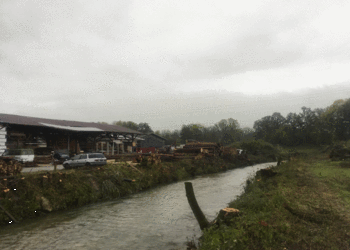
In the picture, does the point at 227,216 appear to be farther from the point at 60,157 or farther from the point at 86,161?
the point at 60,157

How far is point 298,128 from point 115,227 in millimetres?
75556

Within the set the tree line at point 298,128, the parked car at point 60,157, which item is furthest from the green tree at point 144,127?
the parked car at point 60,157

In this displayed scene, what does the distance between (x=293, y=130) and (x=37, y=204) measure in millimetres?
75229

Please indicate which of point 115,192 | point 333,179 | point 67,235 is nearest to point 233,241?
point 67,235

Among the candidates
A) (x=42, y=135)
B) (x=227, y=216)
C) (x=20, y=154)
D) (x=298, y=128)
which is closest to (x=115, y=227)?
(x=227, y=216)

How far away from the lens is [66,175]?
15.6 metres

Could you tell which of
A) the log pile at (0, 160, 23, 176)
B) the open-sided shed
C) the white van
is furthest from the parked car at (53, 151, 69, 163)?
the log pile at (0, 160, 23, 176)

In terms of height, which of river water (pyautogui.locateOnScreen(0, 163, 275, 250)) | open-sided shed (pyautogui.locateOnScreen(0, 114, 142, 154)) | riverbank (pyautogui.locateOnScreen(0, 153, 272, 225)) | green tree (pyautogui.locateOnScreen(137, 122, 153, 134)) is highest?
green tree (pyautogui.locateOnScreen(137, 122, 153, 134))

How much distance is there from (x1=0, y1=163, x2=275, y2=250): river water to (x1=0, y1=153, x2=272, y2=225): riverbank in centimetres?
80

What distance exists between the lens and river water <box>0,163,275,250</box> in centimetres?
870

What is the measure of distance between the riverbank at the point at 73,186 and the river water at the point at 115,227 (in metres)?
0.80

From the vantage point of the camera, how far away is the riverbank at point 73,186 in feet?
39.8

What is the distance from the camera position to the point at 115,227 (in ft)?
34.1

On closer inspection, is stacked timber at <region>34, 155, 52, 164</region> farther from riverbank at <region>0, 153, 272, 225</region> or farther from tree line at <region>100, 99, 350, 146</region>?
tree line at <region>100, 99, 350, 146</region>
